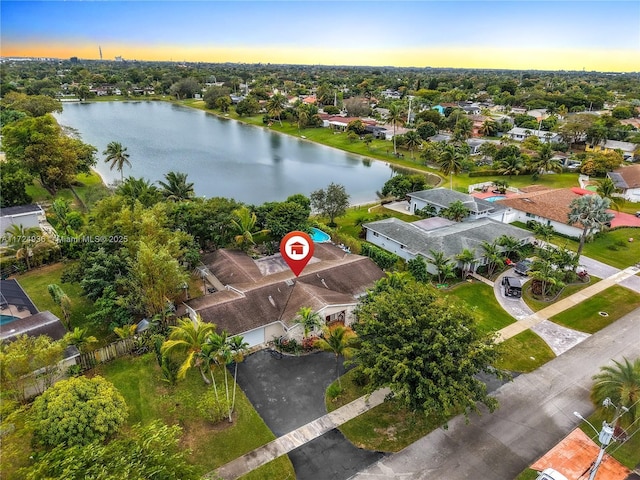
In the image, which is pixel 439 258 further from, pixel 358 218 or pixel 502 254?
pixel 358 218

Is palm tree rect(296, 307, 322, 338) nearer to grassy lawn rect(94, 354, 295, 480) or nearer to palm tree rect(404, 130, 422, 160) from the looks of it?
grassy lawn rect(94, 354, 295, 480)

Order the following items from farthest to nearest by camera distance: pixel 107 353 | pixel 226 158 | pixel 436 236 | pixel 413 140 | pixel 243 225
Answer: pixel 226 158
pixel 413 140
pixel 436 236
pixel 243 225
pixel 107 353

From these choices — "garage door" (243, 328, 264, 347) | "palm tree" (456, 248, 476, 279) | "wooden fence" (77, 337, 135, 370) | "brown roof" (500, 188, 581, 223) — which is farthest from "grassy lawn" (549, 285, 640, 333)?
"wooden fence" (77, 337, 135, 370)

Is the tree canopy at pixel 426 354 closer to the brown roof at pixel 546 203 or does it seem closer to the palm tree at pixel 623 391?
the palm tree at pixel 623 391

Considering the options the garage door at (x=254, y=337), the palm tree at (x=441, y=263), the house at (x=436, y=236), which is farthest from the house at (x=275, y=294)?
the house at (x=436, y=236)

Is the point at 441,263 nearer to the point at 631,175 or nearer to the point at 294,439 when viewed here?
the point at 294,439

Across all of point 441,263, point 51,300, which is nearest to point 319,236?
point 441,263

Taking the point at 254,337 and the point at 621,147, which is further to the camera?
the point at 621,147
